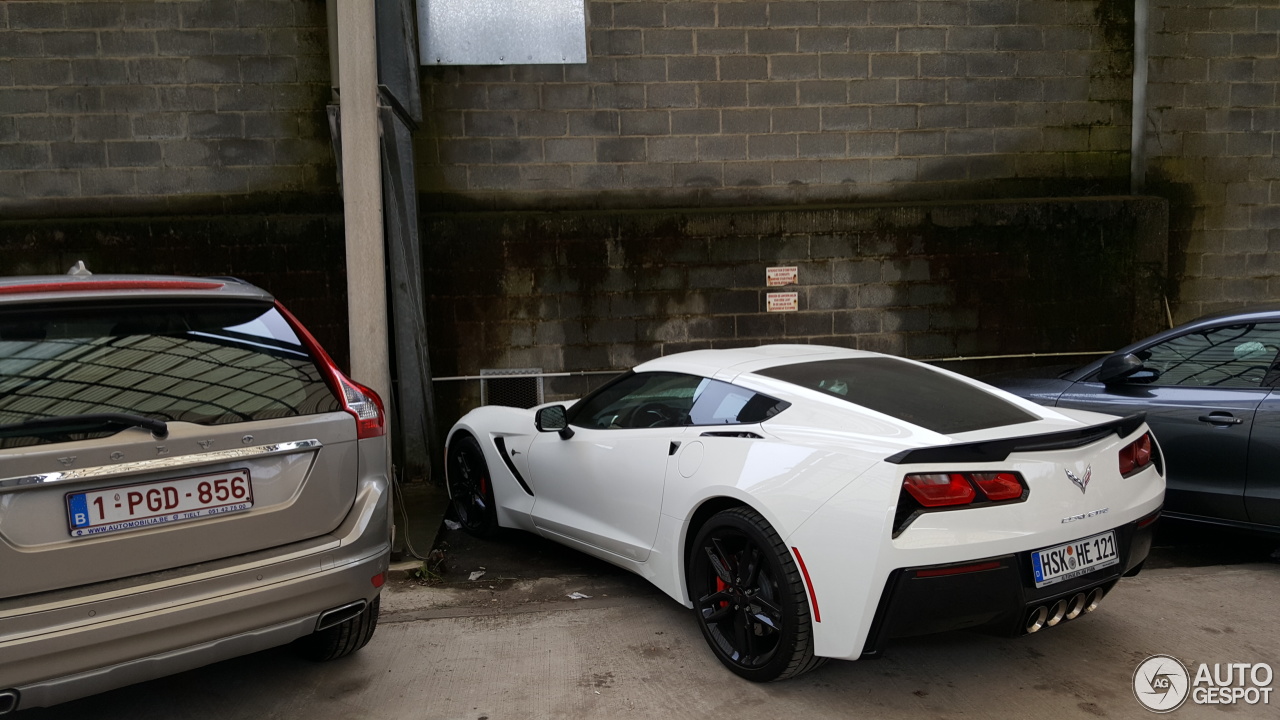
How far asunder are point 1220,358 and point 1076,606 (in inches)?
90.5

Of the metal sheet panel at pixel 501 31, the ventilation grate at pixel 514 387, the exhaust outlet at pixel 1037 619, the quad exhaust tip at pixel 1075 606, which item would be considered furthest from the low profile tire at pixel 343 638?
the metal sheet panel at pixel 501 31

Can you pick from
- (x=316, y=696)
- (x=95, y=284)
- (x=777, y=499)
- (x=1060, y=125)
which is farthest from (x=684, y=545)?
(x=1060, y=125)

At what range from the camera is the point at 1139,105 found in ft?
26.6

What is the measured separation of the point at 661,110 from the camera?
7664 mm

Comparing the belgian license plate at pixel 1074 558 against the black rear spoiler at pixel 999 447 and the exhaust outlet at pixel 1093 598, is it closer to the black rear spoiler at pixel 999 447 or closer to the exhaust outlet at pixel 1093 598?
the exhaust outlet at pixel 1093 598

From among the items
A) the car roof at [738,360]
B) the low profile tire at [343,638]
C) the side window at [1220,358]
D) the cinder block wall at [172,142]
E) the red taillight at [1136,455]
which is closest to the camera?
the red taillight at [1136,455]

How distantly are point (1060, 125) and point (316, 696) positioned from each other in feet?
26.1

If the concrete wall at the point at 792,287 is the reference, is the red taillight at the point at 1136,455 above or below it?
below

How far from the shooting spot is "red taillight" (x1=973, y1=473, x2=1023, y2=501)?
289cm

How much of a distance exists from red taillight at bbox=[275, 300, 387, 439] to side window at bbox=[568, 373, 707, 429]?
1298 millimetres

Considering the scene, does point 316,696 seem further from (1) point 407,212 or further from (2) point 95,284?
(1) point 407,212

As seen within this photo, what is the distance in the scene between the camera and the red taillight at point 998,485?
9.49 feet

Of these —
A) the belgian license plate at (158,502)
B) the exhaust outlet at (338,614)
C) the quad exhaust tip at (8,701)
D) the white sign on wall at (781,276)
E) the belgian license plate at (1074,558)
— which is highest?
the white sign on wall at (781,276)

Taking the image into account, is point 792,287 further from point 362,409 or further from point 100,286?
point 100,286
